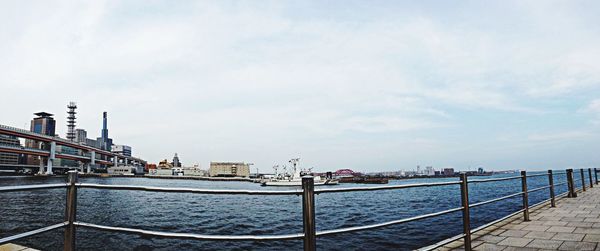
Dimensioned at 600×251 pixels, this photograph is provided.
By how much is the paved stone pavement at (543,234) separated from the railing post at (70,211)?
13.0 feet

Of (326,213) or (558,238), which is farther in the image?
(326,213)

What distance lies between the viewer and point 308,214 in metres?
Result: 2.50

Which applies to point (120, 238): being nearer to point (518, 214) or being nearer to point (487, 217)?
point (518, 214)

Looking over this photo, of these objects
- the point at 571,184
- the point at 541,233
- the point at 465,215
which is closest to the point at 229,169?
the point at 571,184

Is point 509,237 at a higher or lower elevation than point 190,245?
higher

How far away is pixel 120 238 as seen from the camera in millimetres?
12133

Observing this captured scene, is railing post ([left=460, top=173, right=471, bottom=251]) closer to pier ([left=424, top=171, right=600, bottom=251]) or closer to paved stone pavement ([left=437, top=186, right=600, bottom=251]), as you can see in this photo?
pier ([left=424, top=171, right=600, bottom=251])

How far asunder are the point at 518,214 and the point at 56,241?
14163 mm

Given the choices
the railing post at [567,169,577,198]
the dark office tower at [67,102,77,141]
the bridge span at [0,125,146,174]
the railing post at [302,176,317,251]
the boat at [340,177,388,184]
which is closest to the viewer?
the railing post at [302,176,317,251]

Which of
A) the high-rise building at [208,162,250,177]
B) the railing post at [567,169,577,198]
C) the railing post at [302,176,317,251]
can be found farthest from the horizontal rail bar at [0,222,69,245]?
the high-rise building at [208,162,250,177]

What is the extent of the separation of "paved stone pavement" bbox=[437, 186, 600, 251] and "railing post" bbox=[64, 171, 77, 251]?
3969 mm

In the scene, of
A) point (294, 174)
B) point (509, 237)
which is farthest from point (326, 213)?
point (294, 174)

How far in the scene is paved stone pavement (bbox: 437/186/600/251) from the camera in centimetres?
413

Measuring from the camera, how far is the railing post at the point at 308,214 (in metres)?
2.49
